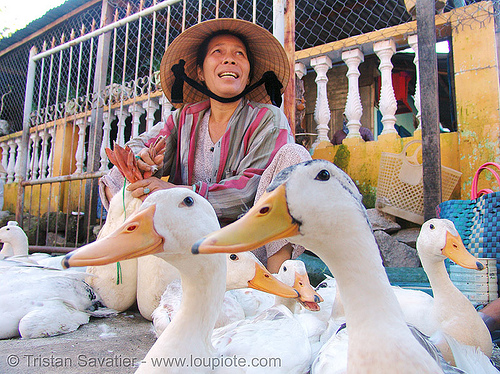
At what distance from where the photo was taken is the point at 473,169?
10.6ft

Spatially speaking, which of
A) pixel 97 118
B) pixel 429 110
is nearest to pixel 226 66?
pixel 429 110

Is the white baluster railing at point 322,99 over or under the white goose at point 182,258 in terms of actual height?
over

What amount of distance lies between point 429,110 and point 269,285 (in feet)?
6.21

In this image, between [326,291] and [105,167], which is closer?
[326,291]

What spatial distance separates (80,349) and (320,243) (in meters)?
1.16

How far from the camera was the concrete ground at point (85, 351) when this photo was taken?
48.7 inches

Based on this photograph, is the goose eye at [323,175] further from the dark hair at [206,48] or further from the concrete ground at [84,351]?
the dark hair at [206,48]

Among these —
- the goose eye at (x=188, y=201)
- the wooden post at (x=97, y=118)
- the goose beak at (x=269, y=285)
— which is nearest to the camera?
the goose eye at (x=188, y=201)

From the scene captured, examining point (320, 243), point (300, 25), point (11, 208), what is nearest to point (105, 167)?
point (11, 208)

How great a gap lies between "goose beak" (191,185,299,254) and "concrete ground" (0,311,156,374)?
798mm

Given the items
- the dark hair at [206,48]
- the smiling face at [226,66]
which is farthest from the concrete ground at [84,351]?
the dark hair at [206,48]

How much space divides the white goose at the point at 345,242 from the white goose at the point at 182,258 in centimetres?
30

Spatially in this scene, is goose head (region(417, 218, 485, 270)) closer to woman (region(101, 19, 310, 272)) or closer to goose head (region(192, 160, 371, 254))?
woman (region(101, 19, 310, 272))

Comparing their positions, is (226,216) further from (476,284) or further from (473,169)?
(473,169)
